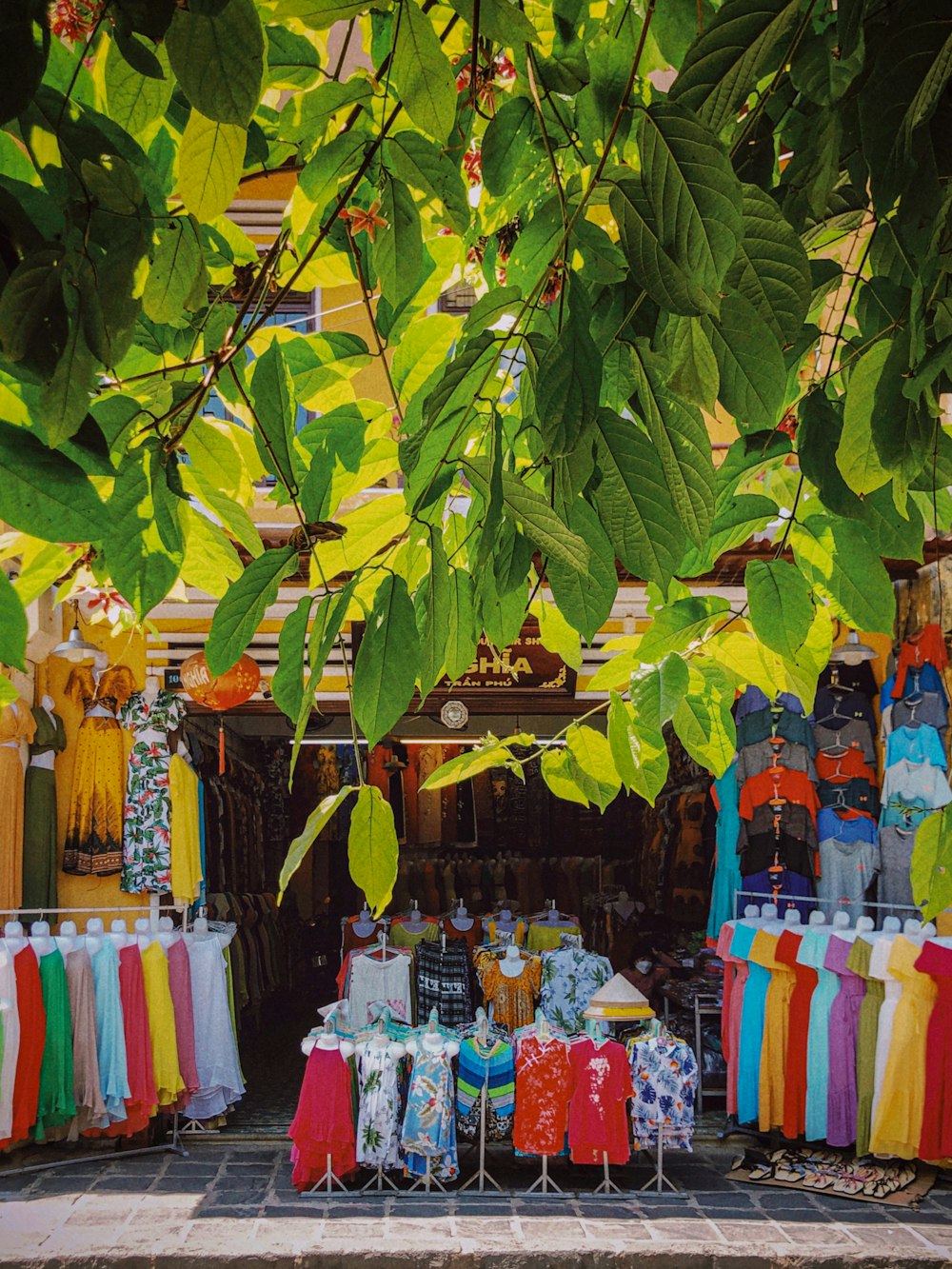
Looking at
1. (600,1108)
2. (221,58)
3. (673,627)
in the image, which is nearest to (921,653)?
(600,1108)

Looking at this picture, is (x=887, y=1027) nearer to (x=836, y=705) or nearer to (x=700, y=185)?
(x=836, y=705)

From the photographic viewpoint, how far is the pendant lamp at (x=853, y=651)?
5.75 meters

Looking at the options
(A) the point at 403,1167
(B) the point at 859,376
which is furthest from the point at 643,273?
(A) the point at 403,1167

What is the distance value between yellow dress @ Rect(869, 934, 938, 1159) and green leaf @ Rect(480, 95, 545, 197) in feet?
15.1

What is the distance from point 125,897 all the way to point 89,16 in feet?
19.6

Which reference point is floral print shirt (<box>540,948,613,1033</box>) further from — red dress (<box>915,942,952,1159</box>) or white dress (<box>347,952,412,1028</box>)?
red dress (<box>915,942,952,1159</box>)

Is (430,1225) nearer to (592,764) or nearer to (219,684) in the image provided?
(219,684)

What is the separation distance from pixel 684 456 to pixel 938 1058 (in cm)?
467

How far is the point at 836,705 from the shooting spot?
6258 millimetres

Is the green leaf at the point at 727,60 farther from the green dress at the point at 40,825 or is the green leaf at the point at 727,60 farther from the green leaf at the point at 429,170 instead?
the green dress at the point at 40,825

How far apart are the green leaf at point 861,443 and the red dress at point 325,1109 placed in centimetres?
444

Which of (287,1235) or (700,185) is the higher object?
(700,185)

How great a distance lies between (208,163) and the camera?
743 mm

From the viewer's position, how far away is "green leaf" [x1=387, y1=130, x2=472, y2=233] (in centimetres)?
94
